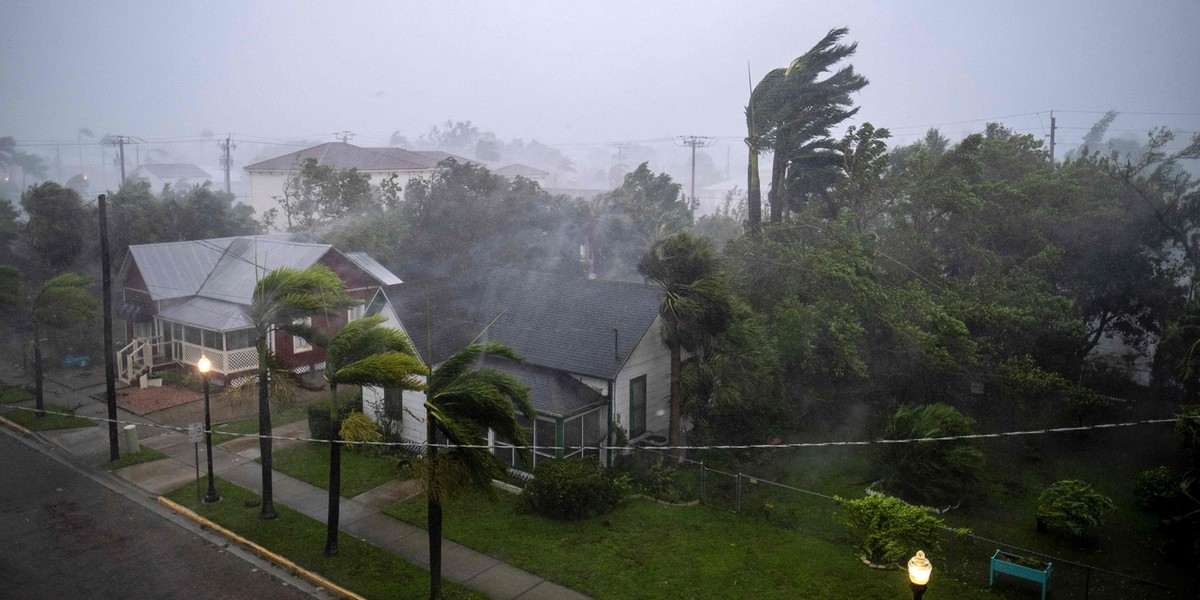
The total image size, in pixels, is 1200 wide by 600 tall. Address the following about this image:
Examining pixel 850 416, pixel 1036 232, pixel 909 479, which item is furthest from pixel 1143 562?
pixel 1036 232

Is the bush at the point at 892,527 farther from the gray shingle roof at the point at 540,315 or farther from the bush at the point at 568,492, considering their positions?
the gray shingle roof at the point at 540,315

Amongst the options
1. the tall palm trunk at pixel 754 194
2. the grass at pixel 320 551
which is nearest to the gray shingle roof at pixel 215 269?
the grass at pixel 320 551

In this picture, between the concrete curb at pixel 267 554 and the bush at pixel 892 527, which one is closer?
the bush at pixel 892 527

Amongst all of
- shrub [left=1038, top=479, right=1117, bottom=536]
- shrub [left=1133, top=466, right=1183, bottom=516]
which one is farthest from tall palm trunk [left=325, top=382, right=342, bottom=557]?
shrub [left=1133, top=466, right=1183, bottom=516]

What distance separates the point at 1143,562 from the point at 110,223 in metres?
35.9

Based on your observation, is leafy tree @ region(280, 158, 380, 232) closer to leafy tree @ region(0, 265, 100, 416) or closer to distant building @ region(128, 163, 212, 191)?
leafy tree @ region(0, 265, 100, 416)

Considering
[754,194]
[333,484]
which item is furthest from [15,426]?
[754,194]

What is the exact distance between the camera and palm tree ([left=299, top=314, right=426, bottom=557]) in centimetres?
1109

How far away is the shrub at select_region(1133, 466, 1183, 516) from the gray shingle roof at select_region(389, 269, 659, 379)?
9.70m

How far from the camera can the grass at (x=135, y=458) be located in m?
17.3

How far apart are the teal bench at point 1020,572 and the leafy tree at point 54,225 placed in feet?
113

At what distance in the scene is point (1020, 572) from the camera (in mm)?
11070

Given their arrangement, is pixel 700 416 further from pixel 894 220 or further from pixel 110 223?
pixel 110 223

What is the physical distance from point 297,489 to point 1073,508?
1422cm
